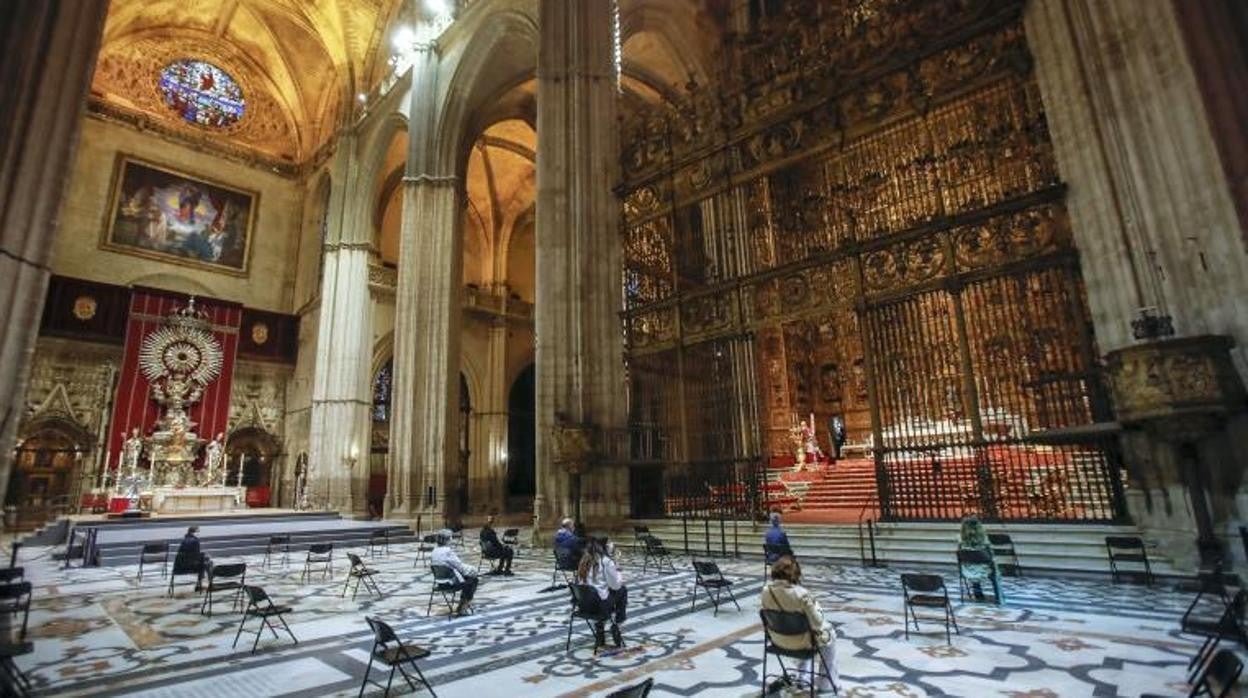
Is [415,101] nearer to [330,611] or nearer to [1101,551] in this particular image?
[330,611]

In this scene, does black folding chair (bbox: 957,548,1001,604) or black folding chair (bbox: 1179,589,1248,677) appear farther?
black folding chair (bbox: 957,548,1001,604)

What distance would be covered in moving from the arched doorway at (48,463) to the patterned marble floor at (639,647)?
1705 cm

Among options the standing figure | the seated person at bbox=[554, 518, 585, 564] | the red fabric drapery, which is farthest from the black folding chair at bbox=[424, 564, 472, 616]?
the red fabric drapery

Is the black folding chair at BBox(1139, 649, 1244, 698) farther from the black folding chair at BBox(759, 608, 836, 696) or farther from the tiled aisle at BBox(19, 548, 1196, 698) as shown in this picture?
the black folding chair at BBox(759, 608, 836, 696)

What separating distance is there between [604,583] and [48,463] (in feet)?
79.9

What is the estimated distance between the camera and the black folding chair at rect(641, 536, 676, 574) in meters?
8.07

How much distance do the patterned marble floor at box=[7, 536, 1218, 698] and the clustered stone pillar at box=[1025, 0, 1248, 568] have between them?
1.47 metres

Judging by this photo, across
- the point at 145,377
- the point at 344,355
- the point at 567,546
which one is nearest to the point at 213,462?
the point at 145,377

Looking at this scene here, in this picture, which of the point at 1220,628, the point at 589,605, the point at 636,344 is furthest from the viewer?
the point at 636,344

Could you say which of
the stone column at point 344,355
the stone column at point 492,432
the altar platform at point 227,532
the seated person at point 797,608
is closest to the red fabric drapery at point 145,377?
the stone column at point 344,355

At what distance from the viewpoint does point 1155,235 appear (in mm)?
6848

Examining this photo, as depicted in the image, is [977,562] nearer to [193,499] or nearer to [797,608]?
[797,608]

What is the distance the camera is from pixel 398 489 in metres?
17.8

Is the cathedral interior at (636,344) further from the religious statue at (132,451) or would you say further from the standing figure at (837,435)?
the religious statue at (132,451)
